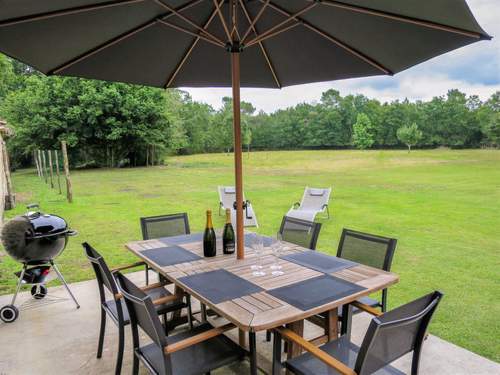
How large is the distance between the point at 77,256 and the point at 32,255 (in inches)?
73.8

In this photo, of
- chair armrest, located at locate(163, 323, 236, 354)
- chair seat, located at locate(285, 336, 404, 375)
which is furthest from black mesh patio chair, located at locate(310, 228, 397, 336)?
chair armrest, located at locate(163, 323, 236, 354)

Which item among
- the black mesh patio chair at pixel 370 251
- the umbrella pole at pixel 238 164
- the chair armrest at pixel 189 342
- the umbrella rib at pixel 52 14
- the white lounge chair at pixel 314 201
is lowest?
the white lounge chair at pixel 314 201

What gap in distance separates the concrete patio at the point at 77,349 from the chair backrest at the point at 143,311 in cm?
87

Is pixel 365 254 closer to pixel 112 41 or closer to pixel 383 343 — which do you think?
pixel 383 343

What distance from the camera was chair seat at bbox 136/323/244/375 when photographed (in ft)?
5.66

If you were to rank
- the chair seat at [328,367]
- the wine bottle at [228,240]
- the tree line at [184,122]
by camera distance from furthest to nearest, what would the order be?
the tree line at [184,122]
the wine bottle at [228,240]
the chair seat at [328,367]

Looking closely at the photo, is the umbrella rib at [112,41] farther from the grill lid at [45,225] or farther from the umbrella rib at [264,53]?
the grill lid at [45,225]

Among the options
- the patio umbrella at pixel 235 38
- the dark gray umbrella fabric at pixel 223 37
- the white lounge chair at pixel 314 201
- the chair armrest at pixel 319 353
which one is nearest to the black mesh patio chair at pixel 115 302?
the patio umbrella at pixel 235 38

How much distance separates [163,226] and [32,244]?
1.19 metres

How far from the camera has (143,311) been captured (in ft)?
5.29

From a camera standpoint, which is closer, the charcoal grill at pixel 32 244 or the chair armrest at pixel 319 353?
the chair armrest at pixel 319 353

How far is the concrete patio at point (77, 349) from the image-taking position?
7.69 feet

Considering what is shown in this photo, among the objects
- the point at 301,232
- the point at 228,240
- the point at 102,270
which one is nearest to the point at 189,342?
the point at 102,270

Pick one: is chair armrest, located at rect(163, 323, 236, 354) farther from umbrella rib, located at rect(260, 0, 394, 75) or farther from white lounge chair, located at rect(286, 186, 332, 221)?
white lounge chair, located at rect(286, 186, 332, 221)
